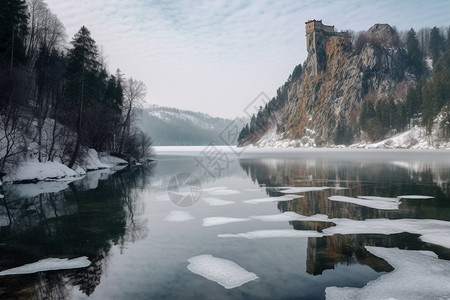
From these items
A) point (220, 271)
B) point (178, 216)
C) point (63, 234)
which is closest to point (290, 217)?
point (178, 216)

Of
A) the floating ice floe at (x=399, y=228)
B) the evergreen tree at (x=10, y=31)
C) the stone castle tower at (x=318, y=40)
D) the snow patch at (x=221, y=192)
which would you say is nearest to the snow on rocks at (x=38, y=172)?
the evergreen tree at (x=10, y=31)

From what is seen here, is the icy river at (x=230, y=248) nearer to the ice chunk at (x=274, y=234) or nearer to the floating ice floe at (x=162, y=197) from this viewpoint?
the ice chunk at (x=274, y=234)

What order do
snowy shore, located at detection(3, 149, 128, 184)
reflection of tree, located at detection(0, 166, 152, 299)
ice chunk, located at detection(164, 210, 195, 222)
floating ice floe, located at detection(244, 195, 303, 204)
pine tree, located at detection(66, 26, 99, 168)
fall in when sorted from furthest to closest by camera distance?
pine tree, located at detection(66, 26, 99, 168) < snowy shore, located at detection(3, 149, 128, 184) < floating ice floe, located at detection(244, 195, 303, 204) < ice chunk, located at detection(164, 210, 195, 222) < reflection of tree, located at detection(0, 166, 152, 299)

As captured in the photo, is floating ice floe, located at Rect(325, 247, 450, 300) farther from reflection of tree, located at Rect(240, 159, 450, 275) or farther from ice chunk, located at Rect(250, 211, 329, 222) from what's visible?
ice chunk, located at Rect(250, 211, 329, 222)

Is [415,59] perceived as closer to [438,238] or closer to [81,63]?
[81,63]

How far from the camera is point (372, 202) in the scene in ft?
50.2

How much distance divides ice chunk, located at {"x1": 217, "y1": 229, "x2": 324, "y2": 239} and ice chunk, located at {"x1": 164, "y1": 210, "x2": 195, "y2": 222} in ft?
9.91

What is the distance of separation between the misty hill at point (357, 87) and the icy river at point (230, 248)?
295 ft

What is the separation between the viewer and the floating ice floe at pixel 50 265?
7.22 m

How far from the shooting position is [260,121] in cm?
17412

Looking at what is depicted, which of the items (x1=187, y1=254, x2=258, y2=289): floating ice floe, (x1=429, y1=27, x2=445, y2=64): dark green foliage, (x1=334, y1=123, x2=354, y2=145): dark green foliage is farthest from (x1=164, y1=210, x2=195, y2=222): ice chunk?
(x1=429, y1=27, x2=445, y2=64): dark green foliage

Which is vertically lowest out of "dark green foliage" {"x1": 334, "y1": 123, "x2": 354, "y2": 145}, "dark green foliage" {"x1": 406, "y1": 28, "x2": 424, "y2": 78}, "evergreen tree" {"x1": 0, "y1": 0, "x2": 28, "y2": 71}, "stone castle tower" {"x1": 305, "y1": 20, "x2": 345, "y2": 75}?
"dark green foliage" {"x1": 334, "y1": 123, "x2": 354, "y2": 145}

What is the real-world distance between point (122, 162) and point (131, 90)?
1185cm

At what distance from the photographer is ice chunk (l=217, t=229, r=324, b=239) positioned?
32.8 ft
